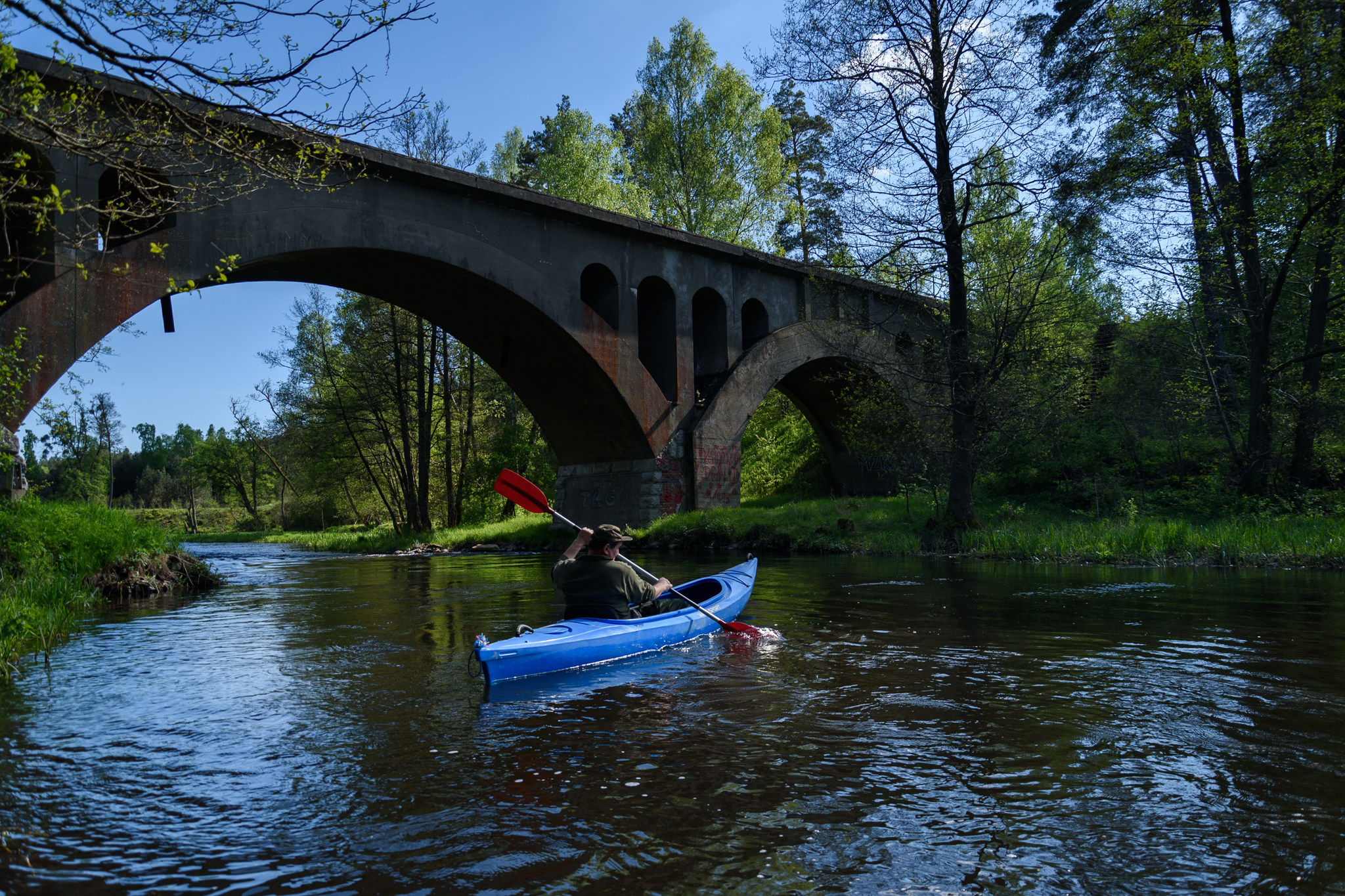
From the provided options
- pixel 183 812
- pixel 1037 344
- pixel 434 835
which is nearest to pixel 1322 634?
pixel 434 835

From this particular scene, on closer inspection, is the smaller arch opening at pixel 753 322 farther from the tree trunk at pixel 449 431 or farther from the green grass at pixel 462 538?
the tree trunk at pixel 449 431

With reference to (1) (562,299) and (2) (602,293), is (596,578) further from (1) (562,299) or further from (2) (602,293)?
(2) (602,293)

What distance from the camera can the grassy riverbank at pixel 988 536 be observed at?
35.8 feet

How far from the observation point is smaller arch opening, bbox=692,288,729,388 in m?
19.9

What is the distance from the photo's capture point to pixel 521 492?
8.17 meters

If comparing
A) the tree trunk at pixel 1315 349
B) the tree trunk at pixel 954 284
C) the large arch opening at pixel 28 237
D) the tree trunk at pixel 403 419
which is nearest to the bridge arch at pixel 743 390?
the tree trunk at pixel 954 284

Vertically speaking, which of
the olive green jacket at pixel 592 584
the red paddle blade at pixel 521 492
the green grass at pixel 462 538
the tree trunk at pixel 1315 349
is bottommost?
the green grass at pixel 462 538

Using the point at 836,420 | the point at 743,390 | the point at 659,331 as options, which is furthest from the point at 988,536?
the point at 836,420

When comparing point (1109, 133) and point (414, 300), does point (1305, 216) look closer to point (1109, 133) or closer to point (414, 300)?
point (1109, 133)

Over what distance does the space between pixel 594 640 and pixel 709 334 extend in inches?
590

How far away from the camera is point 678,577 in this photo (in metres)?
11.6

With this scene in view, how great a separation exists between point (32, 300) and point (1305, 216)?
53.2 ft

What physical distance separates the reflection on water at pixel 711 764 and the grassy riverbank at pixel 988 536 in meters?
4.46

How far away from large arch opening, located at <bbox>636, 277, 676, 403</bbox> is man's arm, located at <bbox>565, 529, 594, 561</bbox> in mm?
12053
